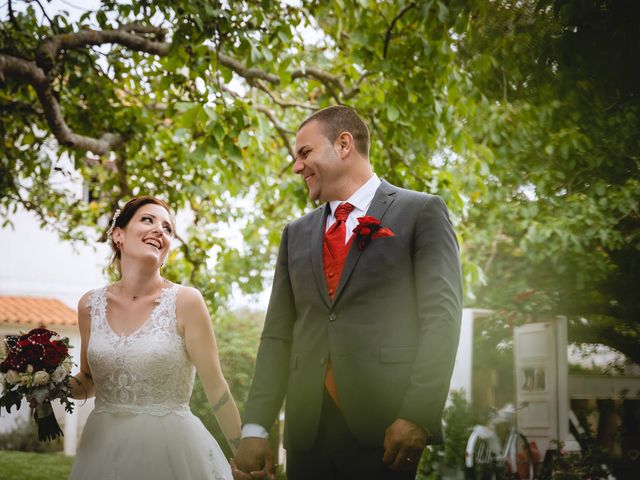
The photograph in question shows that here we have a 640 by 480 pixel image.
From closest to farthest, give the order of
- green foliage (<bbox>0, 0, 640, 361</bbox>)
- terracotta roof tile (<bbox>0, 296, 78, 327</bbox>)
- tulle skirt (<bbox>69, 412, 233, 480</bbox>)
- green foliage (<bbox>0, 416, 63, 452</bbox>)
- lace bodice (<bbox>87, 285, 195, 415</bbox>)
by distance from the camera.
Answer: green foliage (<bbox>0, 0, 640, 361</bbox>) → tulle skirt (<bbox>69, 412, 233, 480</bbox>) → lace bodice (<bbox>87, 285, 195, 415</bbox>) → green foliage (<bbox>0, 416, 63, 452</bbox>) → terracotta roof tile (<bbox>0, 296, 78, 327</bbox>)

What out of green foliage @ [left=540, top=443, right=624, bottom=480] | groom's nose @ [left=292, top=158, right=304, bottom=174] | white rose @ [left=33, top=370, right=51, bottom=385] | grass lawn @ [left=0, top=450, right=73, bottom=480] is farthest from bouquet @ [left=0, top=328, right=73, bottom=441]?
grass lawn @ [left=0, top=450, right=73, bottom=480]

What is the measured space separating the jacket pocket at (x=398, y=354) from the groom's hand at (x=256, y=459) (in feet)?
1.53

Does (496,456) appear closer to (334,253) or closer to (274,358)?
(274,358)

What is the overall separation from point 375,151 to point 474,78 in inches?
47.1

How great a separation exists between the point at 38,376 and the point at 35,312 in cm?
1127

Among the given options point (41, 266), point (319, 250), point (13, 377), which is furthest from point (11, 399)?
point (41, 266)

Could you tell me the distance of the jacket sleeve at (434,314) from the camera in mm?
2000

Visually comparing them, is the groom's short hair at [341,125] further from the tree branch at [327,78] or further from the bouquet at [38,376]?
the tree branch at [327,78]

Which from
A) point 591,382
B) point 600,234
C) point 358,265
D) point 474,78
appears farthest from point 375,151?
point 358,265

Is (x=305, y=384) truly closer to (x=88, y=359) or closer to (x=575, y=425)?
(x=88, y=359)

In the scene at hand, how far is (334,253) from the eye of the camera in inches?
91.0

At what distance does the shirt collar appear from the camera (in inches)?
93.4

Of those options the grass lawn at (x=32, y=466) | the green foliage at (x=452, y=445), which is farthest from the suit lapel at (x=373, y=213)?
the grass lawn at (x=32, y=466)

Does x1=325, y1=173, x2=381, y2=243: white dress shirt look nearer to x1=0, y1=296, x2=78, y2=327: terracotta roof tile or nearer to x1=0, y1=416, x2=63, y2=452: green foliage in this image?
x1=0, y1=416, x2=63, y2=452: green foliage
